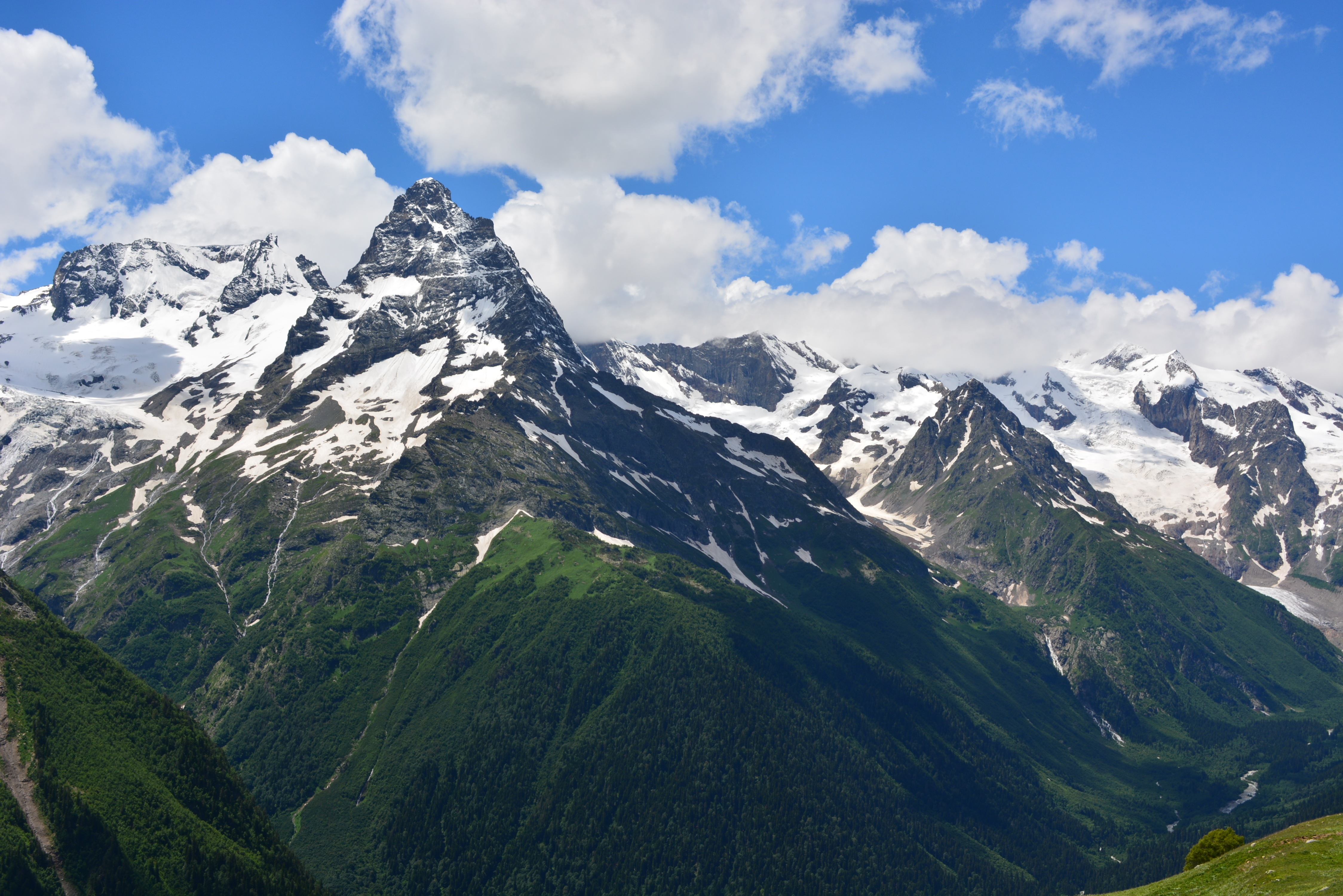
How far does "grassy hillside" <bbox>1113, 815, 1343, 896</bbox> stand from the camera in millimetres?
98562

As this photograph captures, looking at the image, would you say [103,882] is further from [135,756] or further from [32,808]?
[135,756]

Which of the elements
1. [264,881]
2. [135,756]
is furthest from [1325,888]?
[135,756]

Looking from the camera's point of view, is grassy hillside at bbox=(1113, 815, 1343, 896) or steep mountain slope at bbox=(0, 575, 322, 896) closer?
grassy hillside at bbox=(1113, 815, 1343, 896)

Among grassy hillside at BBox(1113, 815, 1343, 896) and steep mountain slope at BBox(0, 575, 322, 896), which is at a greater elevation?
steep mountain slope at BBox(0, 575, 322, 896)

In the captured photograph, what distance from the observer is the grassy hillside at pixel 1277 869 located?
98.6m

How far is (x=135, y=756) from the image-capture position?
199625 mm

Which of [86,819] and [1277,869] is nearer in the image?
[1277,869]

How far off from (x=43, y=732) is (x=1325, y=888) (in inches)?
7681

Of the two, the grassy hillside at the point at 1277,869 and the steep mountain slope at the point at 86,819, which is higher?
the steep mountain slope at the point at 86,819

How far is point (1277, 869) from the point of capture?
103 meters

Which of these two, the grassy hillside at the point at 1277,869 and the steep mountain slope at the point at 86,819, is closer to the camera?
the grassy hillside at the point at 1277,869

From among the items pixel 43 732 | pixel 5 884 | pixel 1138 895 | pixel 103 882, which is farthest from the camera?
pixel 43 732

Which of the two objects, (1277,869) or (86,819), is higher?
(86,819)

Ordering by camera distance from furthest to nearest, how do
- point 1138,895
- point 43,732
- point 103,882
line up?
point 43,732, point 103,882, point 1138,895
